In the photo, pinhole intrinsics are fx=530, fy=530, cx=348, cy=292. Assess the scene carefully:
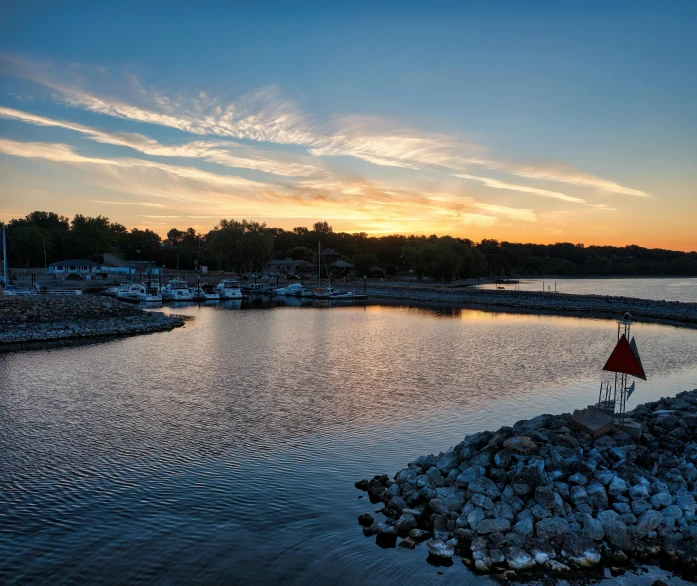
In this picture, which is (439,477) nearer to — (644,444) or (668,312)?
(644,444)

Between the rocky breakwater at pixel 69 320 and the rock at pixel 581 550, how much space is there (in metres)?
37.5

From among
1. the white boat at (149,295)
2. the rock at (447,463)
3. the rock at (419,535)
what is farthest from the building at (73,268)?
the rock at (419,535)

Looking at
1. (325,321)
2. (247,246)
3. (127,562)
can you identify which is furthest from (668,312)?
(247,246)

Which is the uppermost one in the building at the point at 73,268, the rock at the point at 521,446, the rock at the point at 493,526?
the building at the point at 73,268

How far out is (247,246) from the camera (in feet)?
351

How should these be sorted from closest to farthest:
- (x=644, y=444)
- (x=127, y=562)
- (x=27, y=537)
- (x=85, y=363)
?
(x=127, y=562) → (x=27, y=537) → (x=644, y=444) → (x=85, y=363)

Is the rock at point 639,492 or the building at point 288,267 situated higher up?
the building at point 288,267

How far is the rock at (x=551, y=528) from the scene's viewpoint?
9672 millimetres

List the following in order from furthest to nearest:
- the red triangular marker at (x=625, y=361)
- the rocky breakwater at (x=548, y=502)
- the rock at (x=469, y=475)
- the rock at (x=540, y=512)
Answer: the red triangular marker at (x=625, y=361) → the rock at (x=469, y=475) → the rock at (x=540, y=512) → the rocky breakwater at (x=548, y=502)

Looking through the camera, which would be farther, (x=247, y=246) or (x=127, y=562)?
(x=247, y=246)

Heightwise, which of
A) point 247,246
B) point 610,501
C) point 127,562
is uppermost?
point 247,246

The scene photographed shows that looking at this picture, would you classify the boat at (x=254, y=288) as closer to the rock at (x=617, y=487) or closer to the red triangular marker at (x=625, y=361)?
the red triangular marker at (x=625, y=361)

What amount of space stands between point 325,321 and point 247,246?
56.5m

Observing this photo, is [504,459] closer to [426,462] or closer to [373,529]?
[426,462]
